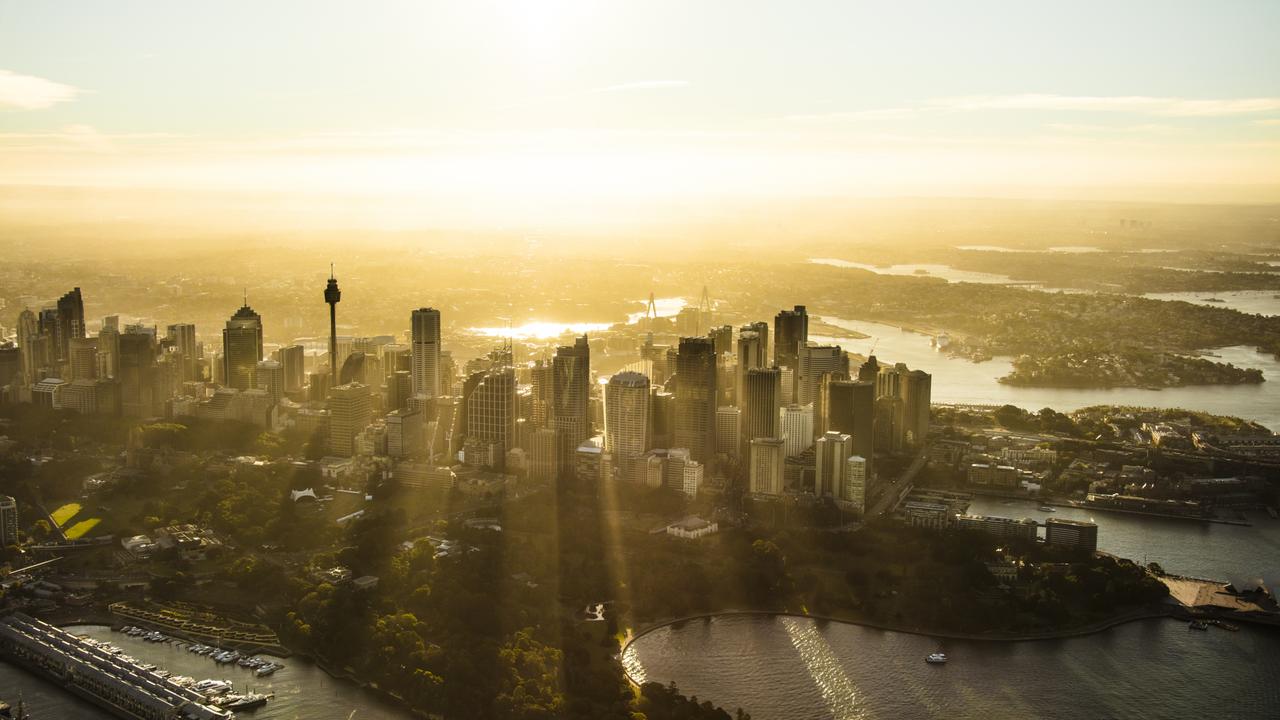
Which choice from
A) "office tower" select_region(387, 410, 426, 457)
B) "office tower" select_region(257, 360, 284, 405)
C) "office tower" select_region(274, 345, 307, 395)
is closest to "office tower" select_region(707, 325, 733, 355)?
"office tower" select_region(387, 410, 426, 457)

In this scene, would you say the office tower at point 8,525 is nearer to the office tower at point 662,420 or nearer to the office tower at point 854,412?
the office tower at point 662,420

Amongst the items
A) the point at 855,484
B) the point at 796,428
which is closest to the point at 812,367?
the point at 796,428

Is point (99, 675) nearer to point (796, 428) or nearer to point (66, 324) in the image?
point (796, 428)

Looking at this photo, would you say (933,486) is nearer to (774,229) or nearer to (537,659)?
(537,659)

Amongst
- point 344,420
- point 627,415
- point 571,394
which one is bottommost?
point 344,420

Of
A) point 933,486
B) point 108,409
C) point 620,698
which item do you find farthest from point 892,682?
point 108,409

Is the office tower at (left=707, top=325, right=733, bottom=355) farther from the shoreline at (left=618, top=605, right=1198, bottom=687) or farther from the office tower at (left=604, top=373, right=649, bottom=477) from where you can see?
the shoreline at (left=618, top=605, right=1198, bottom=687)
